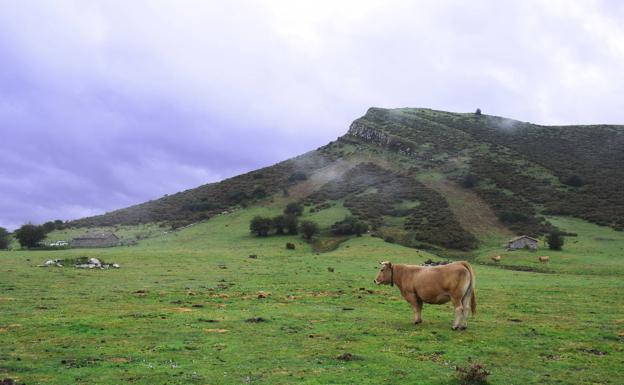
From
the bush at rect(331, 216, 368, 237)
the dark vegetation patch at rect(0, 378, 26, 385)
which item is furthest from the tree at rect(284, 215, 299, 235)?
the dark vegetation patch at rect(0, 378, 26, 385)

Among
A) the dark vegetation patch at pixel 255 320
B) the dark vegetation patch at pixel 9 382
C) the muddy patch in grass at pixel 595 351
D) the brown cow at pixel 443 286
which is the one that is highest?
the brown cow at pixel 443 286

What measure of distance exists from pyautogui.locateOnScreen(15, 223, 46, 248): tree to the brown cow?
214 ft

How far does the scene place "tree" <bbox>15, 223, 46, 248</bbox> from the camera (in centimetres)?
7006

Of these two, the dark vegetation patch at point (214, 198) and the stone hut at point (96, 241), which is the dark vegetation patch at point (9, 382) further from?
the dark vegetation patch at point (214, 198)

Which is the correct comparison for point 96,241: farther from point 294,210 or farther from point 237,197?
point 237,197

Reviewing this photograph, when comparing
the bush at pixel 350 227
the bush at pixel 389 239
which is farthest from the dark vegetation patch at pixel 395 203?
the bush at pixel 389 239

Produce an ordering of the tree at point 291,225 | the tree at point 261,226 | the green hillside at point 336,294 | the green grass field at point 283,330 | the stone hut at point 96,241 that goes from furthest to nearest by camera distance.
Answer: the tree at point 291,225 < the tree at point 261,226 < the stone hut at point 96,241 < the green hillside at point 336,294 < the green grass field at point 283,330

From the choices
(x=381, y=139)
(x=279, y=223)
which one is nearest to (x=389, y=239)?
(x=279, y=223)

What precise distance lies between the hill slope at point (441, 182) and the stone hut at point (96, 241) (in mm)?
19446

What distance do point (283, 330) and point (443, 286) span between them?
6.14 m

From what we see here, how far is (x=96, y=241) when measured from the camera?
7388 cm

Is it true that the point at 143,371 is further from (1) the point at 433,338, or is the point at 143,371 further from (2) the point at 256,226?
(2) the point at 256,226

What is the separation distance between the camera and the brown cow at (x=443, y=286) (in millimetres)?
18266

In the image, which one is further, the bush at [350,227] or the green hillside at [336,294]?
the bush at [350,227]
